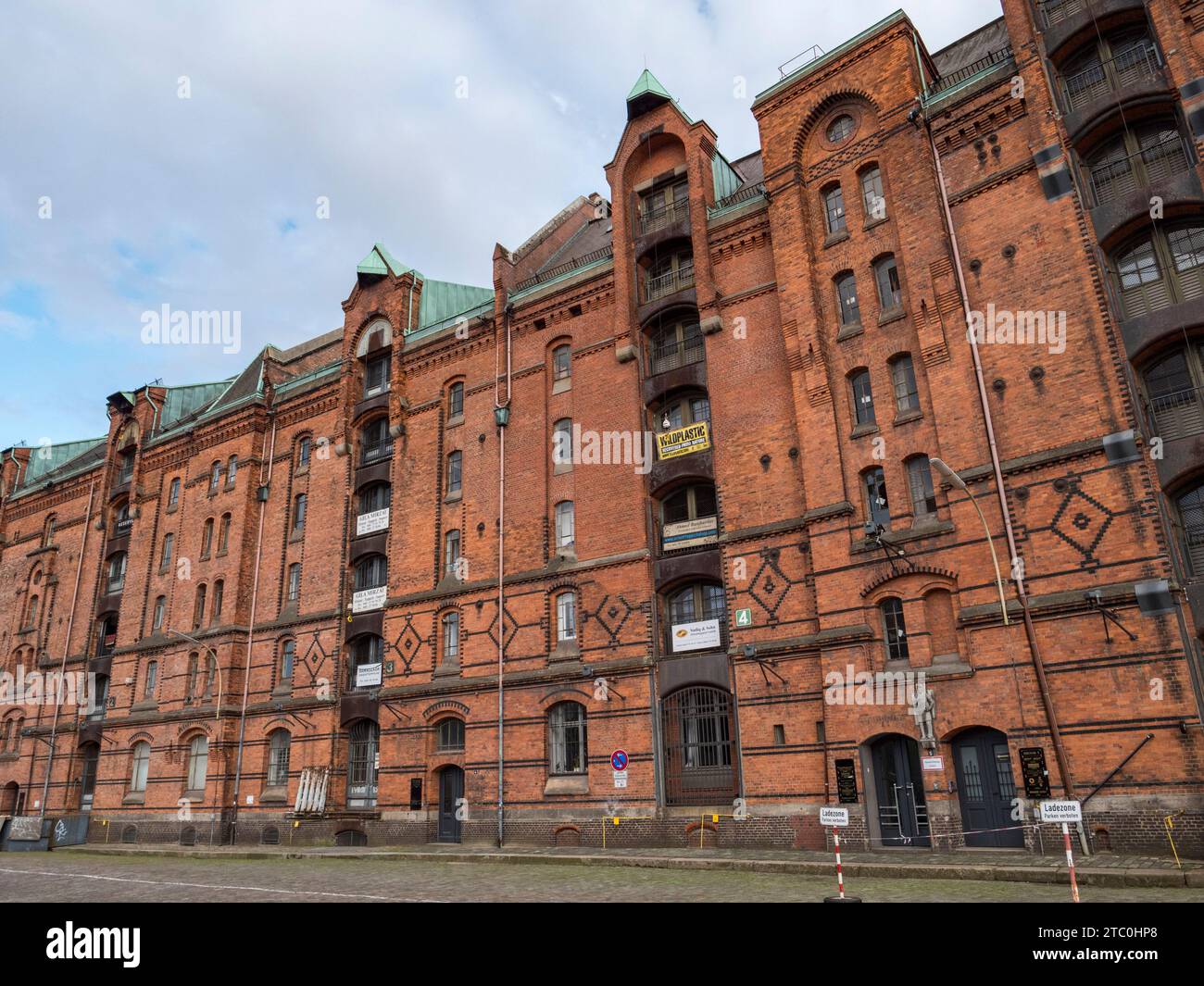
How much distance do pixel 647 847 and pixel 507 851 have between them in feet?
12.8

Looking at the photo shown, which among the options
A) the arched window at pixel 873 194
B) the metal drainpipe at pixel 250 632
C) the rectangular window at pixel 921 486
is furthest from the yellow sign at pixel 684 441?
the metal drainpipe at pixel 250 632

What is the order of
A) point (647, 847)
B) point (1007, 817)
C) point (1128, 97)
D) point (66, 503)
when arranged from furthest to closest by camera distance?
1. point (66, 503)
2. point (647, 847)
3. point (1128, 97)
4. point (1007, 817)

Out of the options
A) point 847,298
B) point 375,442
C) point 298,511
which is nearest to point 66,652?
point 298,511

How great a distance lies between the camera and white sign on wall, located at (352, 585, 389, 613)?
107 ft

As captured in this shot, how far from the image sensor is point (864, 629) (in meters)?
21.0

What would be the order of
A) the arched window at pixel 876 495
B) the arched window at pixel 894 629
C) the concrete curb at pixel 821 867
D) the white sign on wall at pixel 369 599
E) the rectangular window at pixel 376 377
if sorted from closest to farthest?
1. the concrete curb at pixel 821 867
2. the arched window at pixel 894 629
3. the arched window at pixel 876 495
4. the white sign on wall at pixel 369 599
5. the rectangular window at pixel 376 377

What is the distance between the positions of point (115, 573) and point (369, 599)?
63.2 ft

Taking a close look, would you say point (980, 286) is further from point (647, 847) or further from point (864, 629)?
point (647, 847)

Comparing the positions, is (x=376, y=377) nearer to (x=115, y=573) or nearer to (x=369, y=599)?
(x=369, y=599)

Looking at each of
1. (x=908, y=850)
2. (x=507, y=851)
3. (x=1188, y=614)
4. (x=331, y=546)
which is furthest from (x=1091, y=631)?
(x=331, y=546)

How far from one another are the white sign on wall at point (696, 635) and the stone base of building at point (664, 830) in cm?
450

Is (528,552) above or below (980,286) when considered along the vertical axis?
below

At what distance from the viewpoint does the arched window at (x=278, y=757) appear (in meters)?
33.5

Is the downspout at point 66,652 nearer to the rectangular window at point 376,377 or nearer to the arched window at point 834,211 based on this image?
the rectangular window at point 376,377
